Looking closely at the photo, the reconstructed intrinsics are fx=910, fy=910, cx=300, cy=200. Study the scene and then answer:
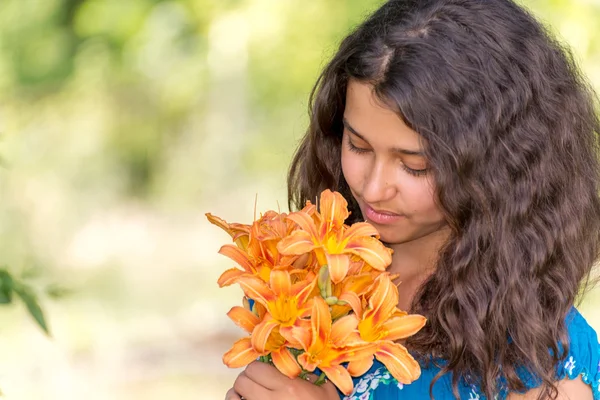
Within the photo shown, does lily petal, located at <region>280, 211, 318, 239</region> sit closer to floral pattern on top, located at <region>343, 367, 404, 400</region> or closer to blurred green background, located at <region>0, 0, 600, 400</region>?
floral pattern on top, located at <region>343, 367, 404, 400</region>

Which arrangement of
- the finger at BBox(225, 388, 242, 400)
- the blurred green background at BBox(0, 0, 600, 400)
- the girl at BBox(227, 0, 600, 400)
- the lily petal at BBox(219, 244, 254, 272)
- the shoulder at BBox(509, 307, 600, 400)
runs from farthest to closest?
the blurred green background at BBox(0, 0, 600, 400)
the shoulder at BBox(509, 307, 600, 400)
the girl at BBox(227, 0, 600, 400)
the finger at BBox(225, 388, 242, 400)
the lily petal at BBox(219, 244, 254, 272)

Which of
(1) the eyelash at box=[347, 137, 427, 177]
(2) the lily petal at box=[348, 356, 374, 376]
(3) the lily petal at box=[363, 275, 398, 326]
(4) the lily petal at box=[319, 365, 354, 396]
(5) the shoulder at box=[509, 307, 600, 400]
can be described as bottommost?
(5) the shoulder at box=[509, 307, 600, 400]

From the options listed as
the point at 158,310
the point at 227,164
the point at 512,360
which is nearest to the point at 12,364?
the point at 158,310

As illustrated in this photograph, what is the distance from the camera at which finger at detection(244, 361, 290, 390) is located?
5.39 feet

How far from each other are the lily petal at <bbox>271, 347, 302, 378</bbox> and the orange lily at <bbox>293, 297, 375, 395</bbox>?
0.07 ft

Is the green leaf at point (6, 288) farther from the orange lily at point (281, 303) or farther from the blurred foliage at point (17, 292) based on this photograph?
the orange lily at point (281, 303)

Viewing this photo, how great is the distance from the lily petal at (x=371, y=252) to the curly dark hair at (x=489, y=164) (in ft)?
1.21

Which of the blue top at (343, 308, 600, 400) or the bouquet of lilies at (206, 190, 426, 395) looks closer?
the bouquet of lilies at (206, 190, 426, 395)

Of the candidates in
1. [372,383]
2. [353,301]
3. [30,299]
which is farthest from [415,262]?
[30,299]

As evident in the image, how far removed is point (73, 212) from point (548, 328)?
189 inches

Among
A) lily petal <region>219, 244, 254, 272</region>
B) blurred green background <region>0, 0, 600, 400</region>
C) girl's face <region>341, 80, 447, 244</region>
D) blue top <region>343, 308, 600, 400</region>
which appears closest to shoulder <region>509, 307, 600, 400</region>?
blue top <region>343, 308, 600, 400</region>

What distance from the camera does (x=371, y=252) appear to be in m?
1.53

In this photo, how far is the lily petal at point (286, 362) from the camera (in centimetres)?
149

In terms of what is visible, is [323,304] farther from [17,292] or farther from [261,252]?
[17,292]
